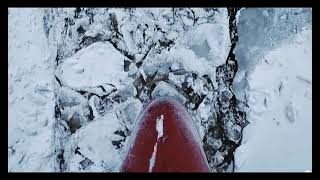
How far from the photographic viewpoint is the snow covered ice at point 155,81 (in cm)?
77

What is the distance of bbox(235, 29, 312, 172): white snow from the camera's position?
2.49 ft

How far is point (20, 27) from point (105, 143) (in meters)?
0.33

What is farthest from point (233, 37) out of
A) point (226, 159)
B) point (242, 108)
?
point (226, 159)

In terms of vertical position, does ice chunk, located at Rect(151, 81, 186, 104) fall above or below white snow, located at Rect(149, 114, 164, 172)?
above

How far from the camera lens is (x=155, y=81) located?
2.58 ft

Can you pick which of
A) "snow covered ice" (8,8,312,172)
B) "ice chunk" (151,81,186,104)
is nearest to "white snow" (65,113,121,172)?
"snow covered ice" (8,8,312,172)

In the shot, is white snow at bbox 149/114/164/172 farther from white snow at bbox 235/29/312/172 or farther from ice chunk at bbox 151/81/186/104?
white snow at bbox 235/29/312/172

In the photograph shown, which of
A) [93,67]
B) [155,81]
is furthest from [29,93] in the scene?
[155,81]

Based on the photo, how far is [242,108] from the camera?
2.57ft

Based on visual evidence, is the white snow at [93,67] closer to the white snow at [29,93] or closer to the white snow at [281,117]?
the white snow at [29,93]

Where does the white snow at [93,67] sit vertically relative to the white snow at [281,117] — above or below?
above

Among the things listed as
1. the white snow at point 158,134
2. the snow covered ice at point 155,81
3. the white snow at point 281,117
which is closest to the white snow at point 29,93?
the snow covered ice at point 155,81

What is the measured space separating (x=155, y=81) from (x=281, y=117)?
0.30 metres

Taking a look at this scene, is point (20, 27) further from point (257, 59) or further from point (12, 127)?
point (257, 59)
